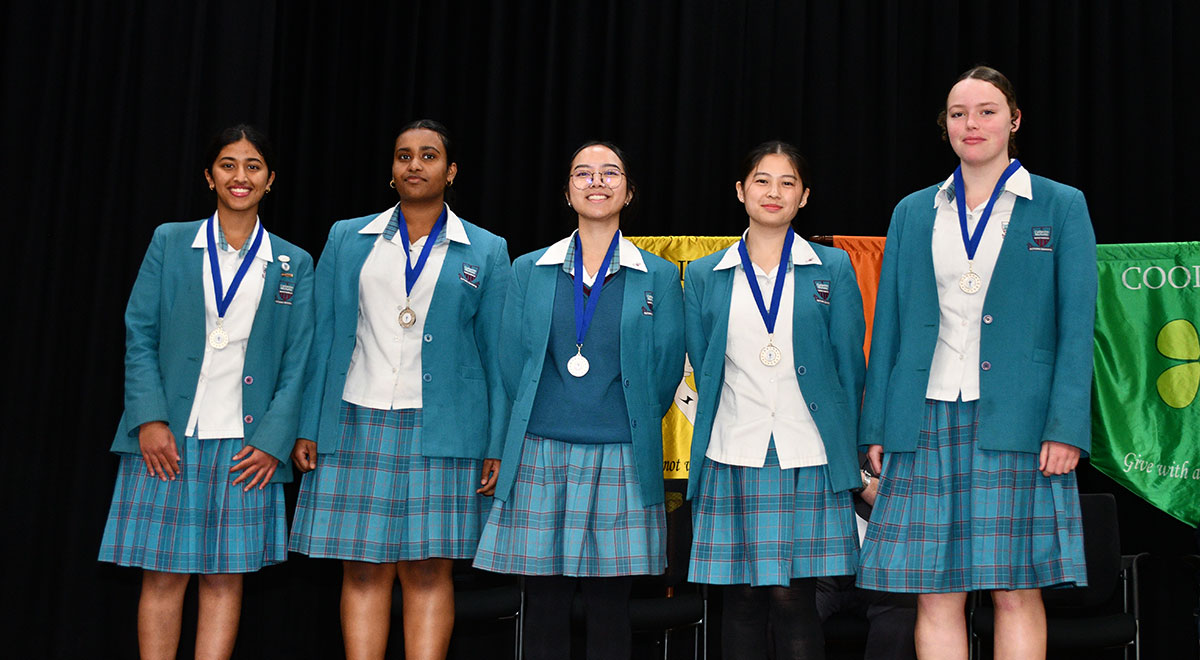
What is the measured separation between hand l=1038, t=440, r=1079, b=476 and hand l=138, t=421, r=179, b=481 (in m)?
2.50

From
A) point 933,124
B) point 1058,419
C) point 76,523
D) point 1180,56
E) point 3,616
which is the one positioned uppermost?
point 1180,56

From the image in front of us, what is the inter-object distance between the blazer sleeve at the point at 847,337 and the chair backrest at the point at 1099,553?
1.39 meters

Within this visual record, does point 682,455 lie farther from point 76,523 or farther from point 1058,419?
point 76,523

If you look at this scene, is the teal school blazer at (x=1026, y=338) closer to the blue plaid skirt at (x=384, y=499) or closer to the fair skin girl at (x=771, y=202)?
the fair skin girl at (x=771, y=202)

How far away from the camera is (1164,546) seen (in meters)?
4.61

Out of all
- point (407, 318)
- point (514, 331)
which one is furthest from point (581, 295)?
point (407, 318)

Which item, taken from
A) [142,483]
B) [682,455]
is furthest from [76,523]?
[682,455]

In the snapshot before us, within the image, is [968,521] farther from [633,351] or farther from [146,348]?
[146,348]

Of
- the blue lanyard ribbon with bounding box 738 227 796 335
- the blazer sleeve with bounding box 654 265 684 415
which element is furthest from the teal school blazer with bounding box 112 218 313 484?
the blue lanyard ribbon with bounding box 738 227 796 335

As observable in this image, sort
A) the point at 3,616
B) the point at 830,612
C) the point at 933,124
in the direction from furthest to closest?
the point at 933,124 < the point at 3,616 < the point at 830,612

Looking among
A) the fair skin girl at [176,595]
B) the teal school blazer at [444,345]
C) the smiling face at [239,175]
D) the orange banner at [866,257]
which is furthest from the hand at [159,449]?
the orange banner at [866,257]

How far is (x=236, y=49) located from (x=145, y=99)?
452 mm

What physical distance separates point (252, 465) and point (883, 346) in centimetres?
194

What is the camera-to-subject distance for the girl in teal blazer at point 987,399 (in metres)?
2.68
